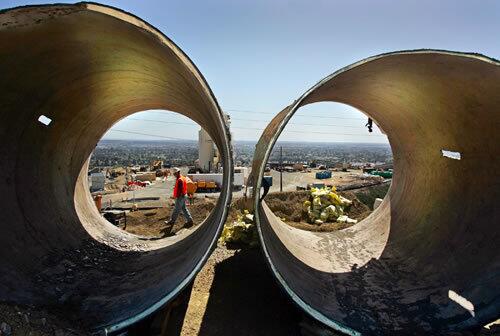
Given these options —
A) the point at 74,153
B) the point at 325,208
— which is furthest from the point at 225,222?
the point at 325,208

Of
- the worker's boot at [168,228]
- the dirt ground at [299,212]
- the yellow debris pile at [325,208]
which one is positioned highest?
the yellow debris pile at [325,208]

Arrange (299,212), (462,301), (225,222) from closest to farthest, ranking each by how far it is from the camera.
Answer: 1. (225,222)
2. (462,301)
3. (299,212)

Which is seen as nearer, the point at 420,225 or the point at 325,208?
the point at 420,225

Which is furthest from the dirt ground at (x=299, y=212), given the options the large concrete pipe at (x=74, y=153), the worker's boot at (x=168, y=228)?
the large concrete pipe at (x=74, y=153)

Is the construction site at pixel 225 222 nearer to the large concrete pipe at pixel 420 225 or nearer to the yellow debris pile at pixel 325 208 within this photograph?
the large concrete pipe at pixel 420 225

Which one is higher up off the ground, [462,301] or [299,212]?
[462,301]

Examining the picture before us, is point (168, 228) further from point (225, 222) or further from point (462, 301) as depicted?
point (462, 301)

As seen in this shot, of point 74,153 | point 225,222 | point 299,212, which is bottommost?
point 299,212
